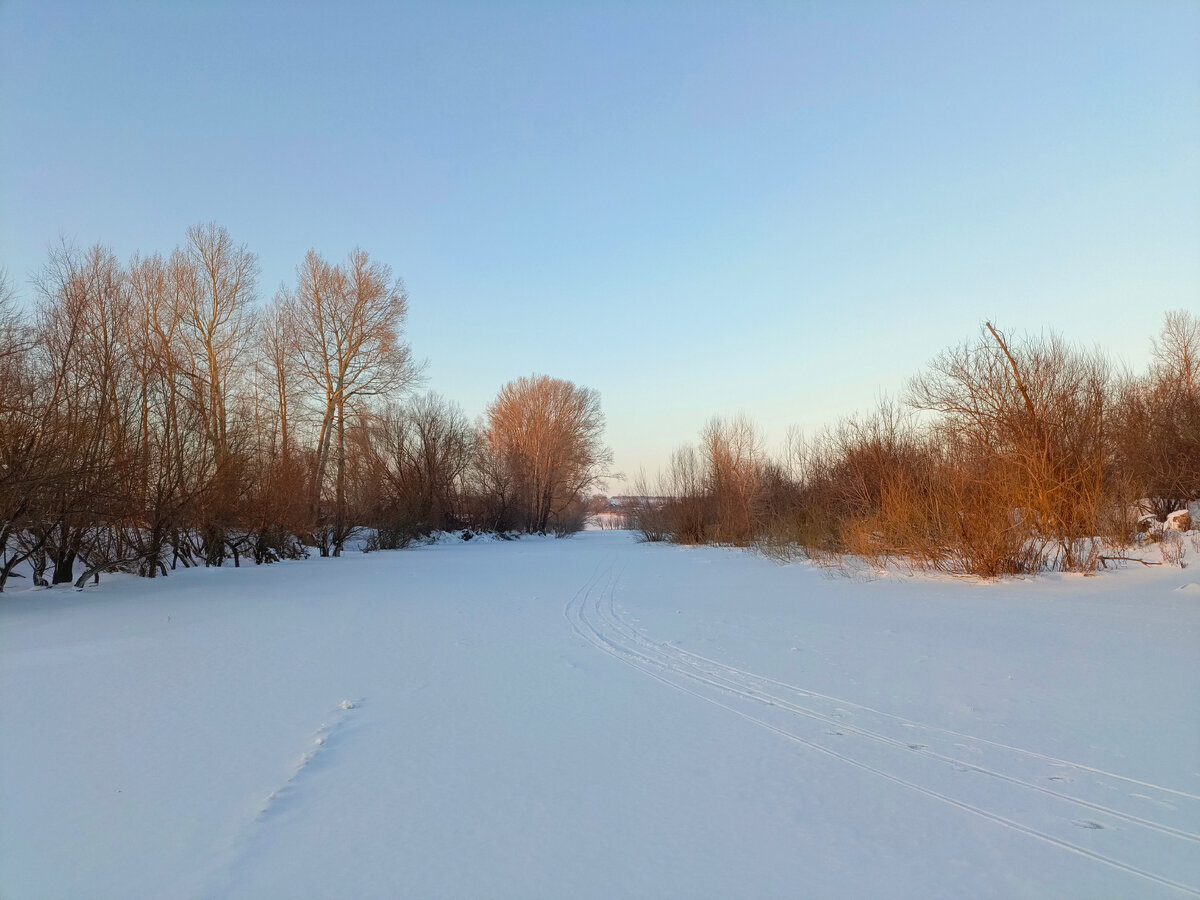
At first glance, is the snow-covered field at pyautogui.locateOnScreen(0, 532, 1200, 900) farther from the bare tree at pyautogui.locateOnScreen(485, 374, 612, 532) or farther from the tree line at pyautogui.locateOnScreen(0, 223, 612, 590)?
the bare tree at pyautogui.locateOnScreen(485, 374, 612, 532)

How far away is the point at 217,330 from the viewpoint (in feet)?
68.0

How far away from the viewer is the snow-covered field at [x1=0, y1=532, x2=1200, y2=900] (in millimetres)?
2396

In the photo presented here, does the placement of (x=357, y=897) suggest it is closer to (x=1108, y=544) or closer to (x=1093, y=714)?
(x=1093, y=714)

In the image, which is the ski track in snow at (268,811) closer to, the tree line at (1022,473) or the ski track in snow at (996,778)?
the ski track in snow at (996,778)

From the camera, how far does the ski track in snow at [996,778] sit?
256cm

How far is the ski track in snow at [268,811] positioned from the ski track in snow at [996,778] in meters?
2.53

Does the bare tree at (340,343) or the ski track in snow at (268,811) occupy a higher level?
the bare tree at (340,343)

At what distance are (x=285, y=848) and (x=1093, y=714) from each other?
4.71 meters

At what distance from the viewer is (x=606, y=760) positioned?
3.47 m

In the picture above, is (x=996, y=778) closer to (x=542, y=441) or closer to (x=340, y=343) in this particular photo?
(x=340, y=343)

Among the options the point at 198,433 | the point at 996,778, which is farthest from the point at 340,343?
the point at 996,778

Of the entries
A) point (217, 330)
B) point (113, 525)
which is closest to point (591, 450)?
point (217, 330)

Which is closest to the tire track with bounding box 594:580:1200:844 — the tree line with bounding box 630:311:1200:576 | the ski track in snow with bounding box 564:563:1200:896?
the ski track in snow with bounding box 564:563:1200:896

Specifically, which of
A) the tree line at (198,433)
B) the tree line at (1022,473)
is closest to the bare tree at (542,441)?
the tree line at (198,433)
